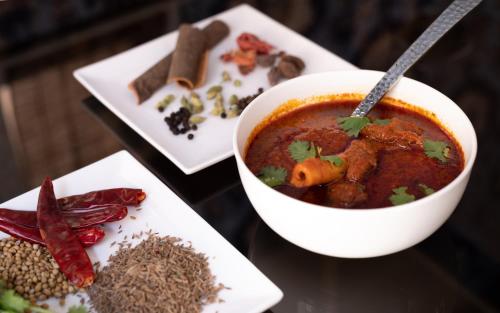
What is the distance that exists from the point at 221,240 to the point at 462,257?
0.78 metres

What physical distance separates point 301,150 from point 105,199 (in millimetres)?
693

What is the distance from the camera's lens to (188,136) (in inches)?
112

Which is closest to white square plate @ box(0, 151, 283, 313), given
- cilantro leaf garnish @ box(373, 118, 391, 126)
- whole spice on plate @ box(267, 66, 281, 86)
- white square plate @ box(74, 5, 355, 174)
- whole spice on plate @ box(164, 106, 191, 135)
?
white square plate @ box(74, 5, 355, 174)

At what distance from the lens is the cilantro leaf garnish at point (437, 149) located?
2.32 metres

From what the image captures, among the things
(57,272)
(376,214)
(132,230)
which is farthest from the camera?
(132,230)

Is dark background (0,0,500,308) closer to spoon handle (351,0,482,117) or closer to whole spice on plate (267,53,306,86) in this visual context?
whole spice on plate (267,53,306,86)

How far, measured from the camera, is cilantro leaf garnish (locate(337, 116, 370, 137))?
2.44m

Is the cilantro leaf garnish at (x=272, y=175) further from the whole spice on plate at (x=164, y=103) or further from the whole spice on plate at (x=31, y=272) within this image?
the whole spice on plate at (x=164, y=103)

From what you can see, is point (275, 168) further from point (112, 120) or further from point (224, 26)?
point (224, 26)

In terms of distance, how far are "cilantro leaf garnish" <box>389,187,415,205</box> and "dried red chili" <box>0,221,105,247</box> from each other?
3.08 ft

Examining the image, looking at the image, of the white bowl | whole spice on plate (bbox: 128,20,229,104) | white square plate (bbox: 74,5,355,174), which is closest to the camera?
the white bowl

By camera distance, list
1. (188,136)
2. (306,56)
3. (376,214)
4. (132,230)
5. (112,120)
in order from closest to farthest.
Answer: (376,214) → (132,230) → (188,136) → (112,120) → (306,56)

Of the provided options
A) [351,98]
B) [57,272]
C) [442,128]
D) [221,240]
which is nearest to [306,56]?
[351,98]

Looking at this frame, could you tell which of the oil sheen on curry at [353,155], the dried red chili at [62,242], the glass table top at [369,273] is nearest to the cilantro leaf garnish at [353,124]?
the oil sheen on curry at [353,155]
